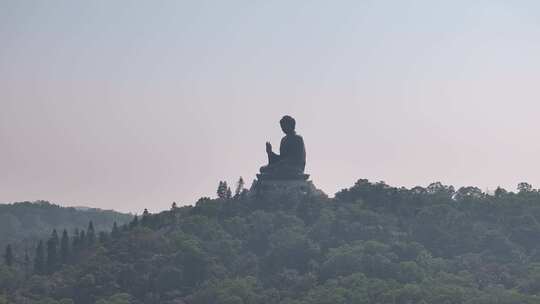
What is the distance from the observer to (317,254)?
10388cm

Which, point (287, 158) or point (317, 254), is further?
point (287, 158)

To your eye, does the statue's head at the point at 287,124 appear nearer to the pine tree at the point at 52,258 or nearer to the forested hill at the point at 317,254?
the forested hill at the point at 317,254

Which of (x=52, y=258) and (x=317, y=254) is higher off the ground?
(x=52, y=258)

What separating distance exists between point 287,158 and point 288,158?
0.19 feet

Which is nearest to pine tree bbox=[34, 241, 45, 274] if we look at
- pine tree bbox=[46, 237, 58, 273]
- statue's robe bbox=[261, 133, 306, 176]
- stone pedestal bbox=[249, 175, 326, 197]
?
pine tree bbox=[46, 237, 58, 273]

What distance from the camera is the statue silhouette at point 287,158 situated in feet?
368

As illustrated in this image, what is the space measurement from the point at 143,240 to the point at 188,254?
3.11 metres

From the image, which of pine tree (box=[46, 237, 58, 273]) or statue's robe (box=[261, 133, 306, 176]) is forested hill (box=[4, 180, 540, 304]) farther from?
statue's robe (box=[261, 133, 306, 176])

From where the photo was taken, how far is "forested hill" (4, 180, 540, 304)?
3824 inches

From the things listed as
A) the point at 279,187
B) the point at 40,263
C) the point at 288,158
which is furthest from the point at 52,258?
the point at 288,158

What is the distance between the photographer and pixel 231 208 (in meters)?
112

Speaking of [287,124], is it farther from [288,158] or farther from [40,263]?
Answer: [40,263]

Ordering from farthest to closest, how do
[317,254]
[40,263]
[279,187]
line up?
1. [279,187]
2. [40,263]
3. [317,254]

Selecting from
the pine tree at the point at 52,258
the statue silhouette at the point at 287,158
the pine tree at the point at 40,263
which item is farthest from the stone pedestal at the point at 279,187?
the pine tree at the point at 40,263
